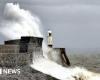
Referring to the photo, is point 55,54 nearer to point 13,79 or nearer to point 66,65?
point 66,65

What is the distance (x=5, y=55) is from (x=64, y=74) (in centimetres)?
716

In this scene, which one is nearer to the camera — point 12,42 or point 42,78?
point 42,78

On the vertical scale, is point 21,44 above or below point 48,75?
above

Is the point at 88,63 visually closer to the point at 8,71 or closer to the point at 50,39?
the point at 50,39

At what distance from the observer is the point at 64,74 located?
4312 cm

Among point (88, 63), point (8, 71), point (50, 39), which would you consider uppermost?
point (50, 39)

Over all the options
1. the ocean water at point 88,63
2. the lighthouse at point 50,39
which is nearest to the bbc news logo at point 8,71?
the lighthouse at point 50,39

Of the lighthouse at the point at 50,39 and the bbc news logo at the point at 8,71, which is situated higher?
the lighthouse at the point at 50,39

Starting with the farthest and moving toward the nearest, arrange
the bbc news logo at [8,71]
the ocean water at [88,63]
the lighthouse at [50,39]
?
the ocean water at [88,63] < the lighthouse at [50,39] < the bbc news logo at [8,71]

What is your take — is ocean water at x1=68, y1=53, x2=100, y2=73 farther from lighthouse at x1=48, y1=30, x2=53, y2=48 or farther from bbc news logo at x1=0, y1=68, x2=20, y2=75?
bbc news logo at x1=0, y1=68, x2=20, y2=75

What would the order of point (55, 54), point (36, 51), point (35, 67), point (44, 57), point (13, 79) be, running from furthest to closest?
point (55, 54) → point (44, 57) → point (36, 51) → point (35, 67) → point (13, 79)

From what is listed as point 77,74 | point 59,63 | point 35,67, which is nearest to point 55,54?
point 59,63

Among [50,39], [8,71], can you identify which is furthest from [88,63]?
[8,71]

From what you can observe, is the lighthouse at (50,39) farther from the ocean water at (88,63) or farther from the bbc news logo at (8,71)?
the ocean water at (88,63)
